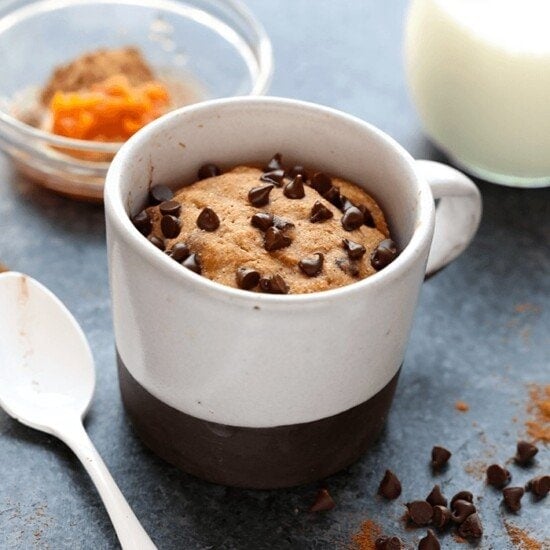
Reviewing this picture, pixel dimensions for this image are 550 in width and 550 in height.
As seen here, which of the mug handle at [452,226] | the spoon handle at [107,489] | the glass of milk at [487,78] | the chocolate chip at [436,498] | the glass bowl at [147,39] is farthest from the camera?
the glass bowl at [147,39]

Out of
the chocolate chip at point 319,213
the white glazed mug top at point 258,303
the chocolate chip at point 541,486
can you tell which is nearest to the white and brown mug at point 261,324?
the white glazed mug top at point 258,303

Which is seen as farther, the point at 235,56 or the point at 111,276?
the point at 235,56

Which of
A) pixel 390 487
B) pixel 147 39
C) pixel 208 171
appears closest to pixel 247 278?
pixel 208 171

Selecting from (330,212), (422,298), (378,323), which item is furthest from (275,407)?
(422,298)

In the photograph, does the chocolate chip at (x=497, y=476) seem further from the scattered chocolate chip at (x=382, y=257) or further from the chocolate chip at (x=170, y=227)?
the chocolate chip at (x=170, y=227)

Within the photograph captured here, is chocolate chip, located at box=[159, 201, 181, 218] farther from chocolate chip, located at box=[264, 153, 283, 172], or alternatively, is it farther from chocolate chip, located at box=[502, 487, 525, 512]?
chocolate chip, located at box=[502, 487, 525, 512]

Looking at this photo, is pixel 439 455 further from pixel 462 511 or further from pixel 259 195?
pixel 259 195

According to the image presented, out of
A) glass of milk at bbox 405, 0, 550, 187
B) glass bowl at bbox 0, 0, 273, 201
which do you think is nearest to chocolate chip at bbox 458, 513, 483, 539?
glass of milk at bbox 405, 0, 550, 187

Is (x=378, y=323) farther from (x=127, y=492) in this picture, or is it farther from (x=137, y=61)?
(x=137, y=61)
